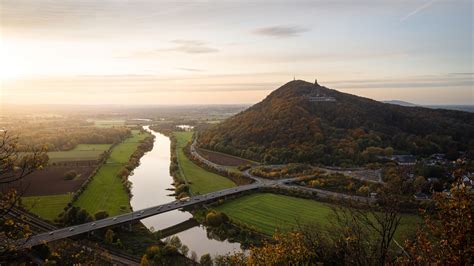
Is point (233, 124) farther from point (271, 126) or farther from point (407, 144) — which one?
point (407, 144)

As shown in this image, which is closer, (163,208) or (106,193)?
(163,208)

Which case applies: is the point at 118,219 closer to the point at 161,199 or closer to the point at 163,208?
the point at 163,208

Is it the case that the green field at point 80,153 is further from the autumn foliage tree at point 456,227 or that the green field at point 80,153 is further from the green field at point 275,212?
the autumn foliage tree at point 456,227

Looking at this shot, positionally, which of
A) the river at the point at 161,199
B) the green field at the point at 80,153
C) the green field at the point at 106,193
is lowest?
the river at the point at 161,199

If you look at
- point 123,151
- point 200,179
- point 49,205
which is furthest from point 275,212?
point 123,151

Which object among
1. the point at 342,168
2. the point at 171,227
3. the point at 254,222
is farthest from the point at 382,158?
the point at 171,227

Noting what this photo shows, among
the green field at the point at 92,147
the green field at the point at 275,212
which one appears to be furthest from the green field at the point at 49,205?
the green field at the point at 92,147

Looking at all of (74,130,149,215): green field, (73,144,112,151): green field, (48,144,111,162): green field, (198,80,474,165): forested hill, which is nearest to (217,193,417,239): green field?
(74,130,149,215): green field
